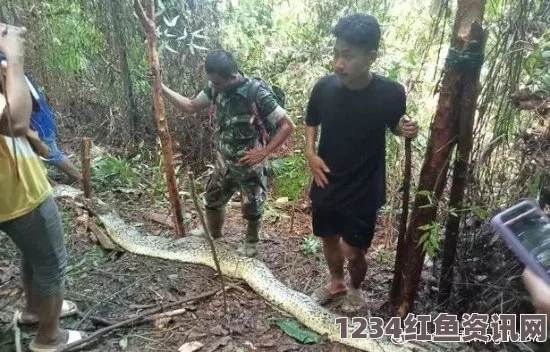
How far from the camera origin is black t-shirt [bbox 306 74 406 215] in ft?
9.29

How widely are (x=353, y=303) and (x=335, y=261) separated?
311 millimetres

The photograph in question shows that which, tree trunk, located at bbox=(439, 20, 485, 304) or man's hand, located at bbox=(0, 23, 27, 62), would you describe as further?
tree trunk, located at bbox=(439, 20, 485, 304)

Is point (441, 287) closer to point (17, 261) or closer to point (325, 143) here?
point (325, 143)

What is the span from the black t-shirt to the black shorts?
0.19 feet

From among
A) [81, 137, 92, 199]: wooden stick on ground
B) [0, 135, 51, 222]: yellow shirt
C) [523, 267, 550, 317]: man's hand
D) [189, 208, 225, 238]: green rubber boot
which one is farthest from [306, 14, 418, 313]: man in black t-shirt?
[81, 137, 92, 199]: wooden stick on ground

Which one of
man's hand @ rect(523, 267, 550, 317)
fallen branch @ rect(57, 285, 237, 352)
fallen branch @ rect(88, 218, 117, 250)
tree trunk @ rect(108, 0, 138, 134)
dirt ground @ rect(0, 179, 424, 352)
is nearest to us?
man's hand @ rect(523, 267, 550, 317)

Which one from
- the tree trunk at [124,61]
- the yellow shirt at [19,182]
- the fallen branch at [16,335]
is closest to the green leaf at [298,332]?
the fallen branch at [16,335]

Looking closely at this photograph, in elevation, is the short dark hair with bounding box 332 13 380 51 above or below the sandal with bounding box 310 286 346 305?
above

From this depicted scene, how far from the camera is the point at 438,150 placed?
2.79m

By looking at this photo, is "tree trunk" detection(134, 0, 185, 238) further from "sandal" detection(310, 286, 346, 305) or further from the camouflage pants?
"sandal" detection(310, 286, 346, 305)

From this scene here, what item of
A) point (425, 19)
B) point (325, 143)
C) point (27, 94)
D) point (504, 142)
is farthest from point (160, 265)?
point (425, 19)

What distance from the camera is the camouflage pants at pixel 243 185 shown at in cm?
364

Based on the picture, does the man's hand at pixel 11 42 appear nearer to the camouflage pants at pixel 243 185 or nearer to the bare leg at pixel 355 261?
the camouflage pants at pixel 243 185

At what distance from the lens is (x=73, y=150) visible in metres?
6.35
